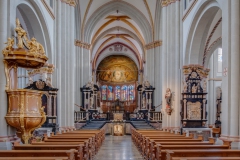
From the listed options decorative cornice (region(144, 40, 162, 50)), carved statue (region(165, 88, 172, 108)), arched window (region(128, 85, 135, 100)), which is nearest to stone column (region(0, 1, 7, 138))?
carved statue (region(165, 88, 172, 108))

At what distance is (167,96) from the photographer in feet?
54.6

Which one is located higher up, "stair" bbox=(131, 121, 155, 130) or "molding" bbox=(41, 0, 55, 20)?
"molding" bbox=(41, 0, 55, 20)

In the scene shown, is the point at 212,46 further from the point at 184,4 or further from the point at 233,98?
the point at 233,98

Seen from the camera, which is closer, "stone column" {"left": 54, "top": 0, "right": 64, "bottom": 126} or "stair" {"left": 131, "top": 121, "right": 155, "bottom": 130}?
"stone column" {"left": 54, "top": 0, "right": 64, "bottom": 126}

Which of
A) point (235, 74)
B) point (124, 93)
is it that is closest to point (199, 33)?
point (235, 74)

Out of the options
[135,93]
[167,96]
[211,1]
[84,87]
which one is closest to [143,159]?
[167,96]

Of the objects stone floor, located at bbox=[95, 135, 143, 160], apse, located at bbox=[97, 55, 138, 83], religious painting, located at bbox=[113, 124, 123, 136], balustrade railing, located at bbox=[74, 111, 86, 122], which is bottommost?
religious painting, located at bbox=[113, 124, 123, 136]

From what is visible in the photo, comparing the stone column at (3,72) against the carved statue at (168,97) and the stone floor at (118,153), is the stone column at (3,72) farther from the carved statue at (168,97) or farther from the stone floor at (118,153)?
the carved statue at (168,97)

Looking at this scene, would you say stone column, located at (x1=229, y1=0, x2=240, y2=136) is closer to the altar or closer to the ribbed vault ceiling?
the ribbed vault ceiling

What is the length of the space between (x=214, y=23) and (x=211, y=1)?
511 cm

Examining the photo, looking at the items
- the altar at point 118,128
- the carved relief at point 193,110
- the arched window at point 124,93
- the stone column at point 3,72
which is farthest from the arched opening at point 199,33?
the arched window at point 124,93

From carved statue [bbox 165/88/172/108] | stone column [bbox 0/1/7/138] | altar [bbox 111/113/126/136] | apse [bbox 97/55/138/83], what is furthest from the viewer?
apse [bbox 97/55/138/83]

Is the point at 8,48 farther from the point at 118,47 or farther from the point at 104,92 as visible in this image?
the point at 104,92

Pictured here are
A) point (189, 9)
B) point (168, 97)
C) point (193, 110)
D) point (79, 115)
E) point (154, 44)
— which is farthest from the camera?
point (154, 44)
